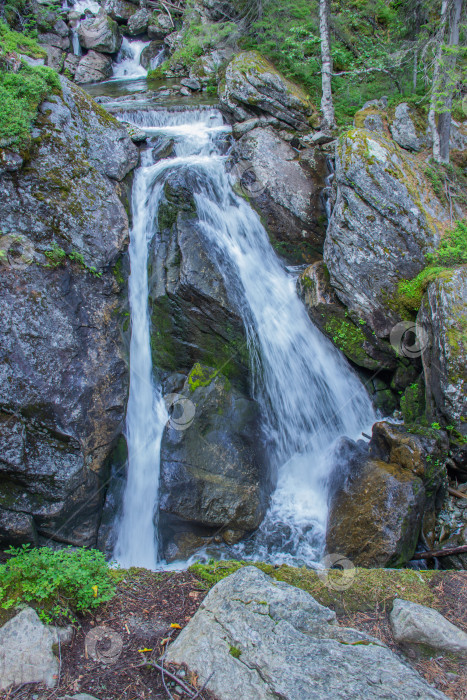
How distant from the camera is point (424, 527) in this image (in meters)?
6.14

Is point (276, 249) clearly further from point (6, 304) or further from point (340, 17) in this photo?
point (340, 17)

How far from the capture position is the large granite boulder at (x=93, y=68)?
678 inches

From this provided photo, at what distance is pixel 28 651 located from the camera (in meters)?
2.92

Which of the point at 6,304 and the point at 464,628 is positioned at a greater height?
the point at 6,304

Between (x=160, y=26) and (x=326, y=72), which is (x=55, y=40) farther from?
(x=326, y=72)

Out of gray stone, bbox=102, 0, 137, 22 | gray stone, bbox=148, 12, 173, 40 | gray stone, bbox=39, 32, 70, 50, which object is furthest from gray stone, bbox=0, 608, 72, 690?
gray stone, bbox=102, 0, 137, 22

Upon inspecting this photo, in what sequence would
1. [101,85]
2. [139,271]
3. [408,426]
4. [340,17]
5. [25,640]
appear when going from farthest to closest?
[101,85], [340,17], [139,271], [408,426], [25,640]

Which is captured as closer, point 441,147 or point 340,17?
point 441,147

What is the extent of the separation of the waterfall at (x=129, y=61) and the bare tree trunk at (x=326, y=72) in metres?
9.91

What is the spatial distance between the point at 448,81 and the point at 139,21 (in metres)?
17.6

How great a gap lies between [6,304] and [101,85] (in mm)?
15292

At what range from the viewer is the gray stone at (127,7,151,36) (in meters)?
19.3

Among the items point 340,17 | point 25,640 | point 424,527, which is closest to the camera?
point 25,640

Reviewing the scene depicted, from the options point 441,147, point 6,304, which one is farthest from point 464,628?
point 441,147
